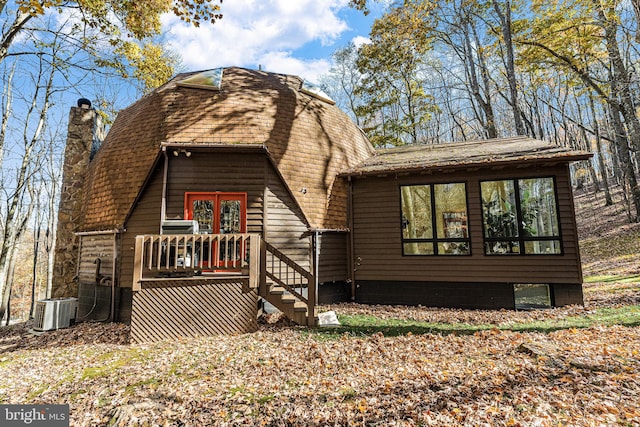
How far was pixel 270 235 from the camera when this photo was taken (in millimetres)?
9188

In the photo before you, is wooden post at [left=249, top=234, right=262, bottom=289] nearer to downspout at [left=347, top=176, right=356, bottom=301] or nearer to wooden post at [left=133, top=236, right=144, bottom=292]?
wooden post at [left=133, top=236, right=144, bottom=292]

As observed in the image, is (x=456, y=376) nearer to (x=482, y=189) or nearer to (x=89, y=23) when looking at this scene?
(x=482, y=189)

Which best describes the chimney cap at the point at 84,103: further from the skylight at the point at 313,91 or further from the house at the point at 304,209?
the skylight at the point at 313,91

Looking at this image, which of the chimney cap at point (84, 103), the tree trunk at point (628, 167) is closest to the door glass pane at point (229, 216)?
the chimney cap at point (84, 103)

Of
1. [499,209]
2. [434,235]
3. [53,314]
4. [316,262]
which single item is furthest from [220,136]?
[499,209]

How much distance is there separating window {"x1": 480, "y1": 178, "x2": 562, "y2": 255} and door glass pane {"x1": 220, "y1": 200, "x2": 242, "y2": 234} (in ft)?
24.5

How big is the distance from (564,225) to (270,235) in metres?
8.32

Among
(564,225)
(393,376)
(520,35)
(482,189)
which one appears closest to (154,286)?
(393,376)

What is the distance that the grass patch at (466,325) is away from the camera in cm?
639

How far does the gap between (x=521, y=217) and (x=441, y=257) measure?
2.51 meters

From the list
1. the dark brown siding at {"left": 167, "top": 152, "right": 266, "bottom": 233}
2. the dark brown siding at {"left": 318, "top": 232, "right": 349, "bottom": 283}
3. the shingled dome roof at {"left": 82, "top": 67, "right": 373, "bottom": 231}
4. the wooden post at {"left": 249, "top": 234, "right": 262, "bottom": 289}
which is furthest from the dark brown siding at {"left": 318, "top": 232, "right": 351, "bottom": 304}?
the wooden post at {"left": 249, "top": 234, "right": 262, "bottom": 289}

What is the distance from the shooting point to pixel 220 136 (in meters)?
9.47

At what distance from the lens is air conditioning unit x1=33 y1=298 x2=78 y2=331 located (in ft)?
27.6

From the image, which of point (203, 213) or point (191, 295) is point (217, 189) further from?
point (191, 295)
